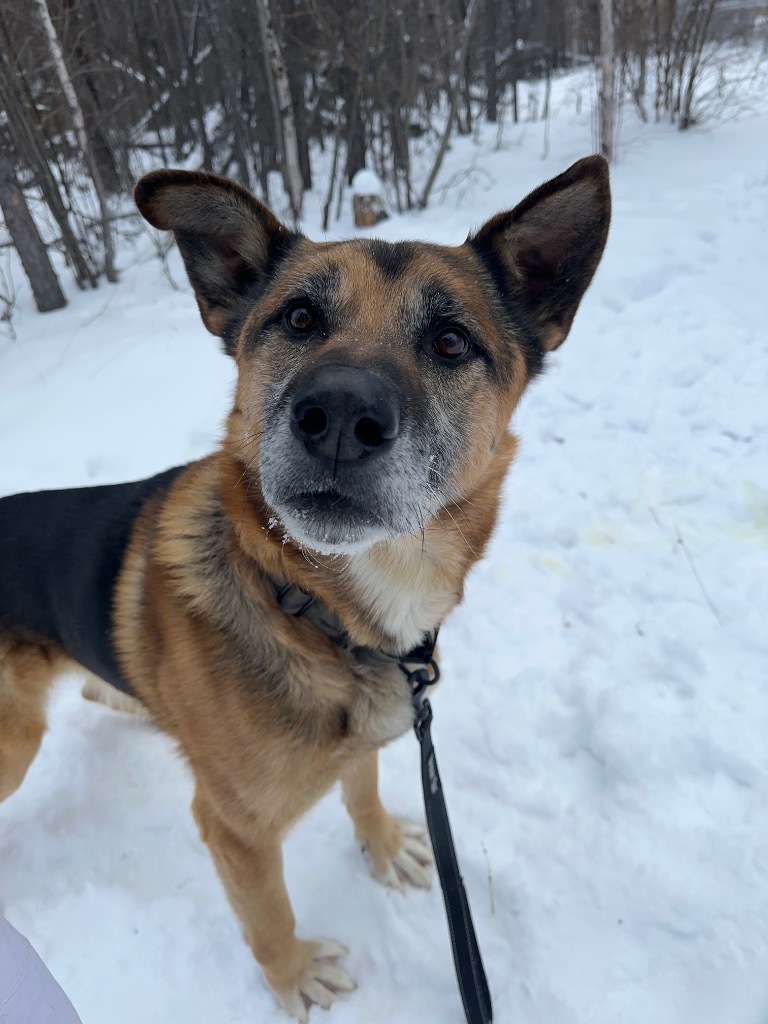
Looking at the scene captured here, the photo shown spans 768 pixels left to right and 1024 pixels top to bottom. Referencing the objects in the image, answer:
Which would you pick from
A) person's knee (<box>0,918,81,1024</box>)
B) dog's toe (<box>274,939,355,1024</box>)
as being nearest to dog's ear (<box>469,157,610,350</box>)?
person's knee (<box>0,918,81,1024</box>)

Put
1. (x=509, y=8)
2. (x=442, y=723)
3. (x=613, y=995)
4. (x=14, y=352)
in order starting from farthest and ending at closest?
(x=509, y=8), (x=14, y=352), (x=442, y=723), (x=613, y=995)

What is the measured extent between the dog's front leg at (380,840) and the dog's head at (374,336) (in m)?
1.28

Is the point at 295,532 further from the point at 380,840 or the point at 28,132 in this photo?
the point at 28,132

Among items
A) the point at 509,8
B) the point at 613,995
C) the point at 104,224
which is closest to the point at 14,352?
the point at 104,224

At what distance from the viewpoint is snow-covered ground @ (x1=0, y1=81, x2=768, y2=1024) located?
2.10 meters

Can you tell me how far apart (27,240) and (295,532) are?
25.8ft

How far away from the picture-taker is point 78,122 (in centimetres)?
778

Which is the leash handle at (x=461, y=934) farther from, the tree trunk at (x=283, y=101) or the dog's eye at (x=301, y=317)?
the tree trunk at (x=283, y=101)

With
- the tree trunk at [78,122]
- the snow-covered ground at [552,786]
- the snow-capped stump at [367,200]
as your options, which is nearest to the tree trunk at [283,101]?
the snow-capped stump at [367,200]

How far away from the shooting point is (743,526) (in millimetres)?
3621

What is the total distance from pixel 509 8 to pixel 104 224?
13.0 meters

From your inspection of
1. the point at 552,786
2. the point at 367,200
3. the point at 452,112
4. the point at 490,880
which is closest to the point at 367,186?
the point at 367,200

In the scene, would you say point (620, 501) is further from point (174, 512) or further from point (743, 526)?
point (174, 512)

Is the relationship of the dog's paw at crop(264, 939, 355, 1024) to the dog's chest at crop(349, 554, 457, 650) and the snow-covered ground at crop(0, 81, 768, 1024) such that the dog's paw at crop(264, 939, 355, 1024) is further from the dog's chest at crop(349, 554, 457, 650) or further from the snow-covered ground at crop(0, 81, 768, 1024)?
the dog's chest at crop(349, 554, 457, 650)
